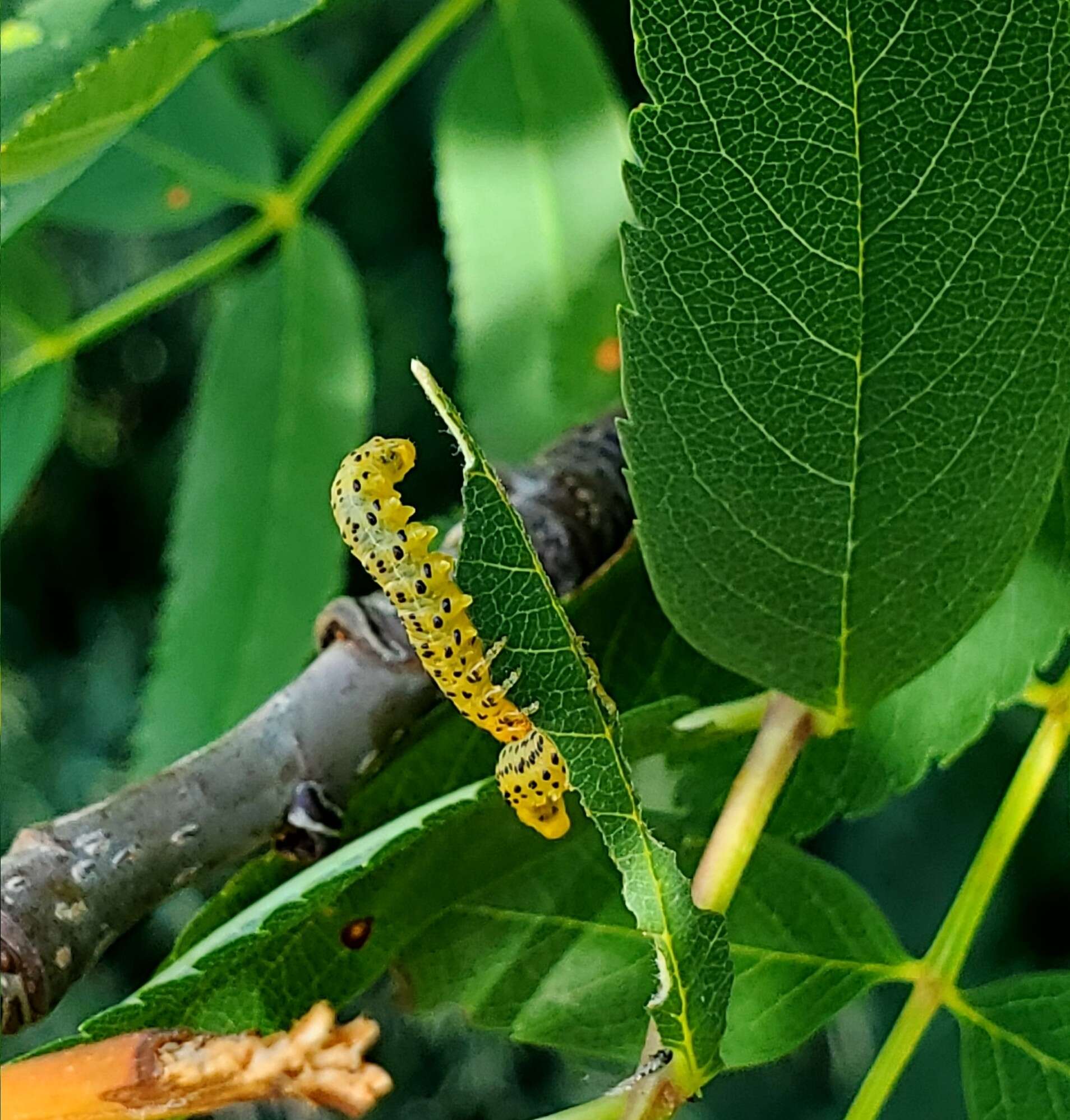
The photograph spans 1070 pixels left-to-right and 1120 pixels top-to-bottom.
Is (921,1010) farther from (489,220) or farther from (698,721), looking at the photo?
(489,220)

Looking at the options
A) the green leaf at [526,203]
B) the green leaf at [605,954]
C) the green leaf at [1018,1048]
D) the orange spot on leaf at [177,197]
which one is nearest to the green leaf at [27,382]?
the orange spot on leaf at [177,197]

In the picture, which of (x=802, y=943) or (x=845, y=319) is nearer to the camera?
(x=845, y=319)

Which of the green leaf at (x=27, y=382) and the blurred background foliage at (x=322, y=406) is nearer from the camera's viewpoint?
the green leaf at (x=27, y=382)

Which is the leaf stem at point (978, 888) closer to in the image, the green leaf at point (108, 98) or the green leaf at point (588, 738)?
the green leaf at point (588, 738)

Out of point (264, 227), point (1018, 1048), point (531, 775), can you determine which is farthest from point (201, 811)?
point (264, 227)

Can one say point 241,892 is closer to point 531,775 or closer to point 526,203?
point 531,775

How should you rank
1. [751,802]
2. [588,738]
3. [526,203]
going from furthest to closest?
[526,203], [751,802], [588,738]

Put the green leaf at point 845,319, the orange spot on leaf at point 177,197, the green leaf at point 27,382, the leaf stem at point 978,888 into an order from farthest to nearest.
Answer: the orange spot on leaf at point 177,197 < the green leaf at point 27,382 < the leaf stem at point 978,888 < the green leaf at point 845,319
